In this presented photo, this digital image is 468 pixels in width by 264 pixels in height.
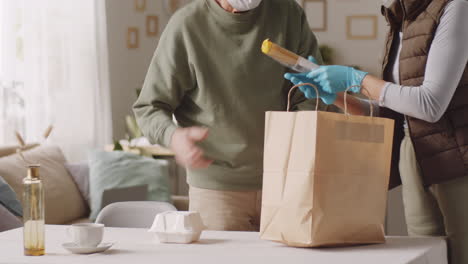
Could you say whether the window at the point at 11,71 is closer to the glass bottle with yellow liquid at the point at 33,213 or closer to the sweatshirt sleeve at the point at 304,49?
the sweatshirt sleeve at the point at 304,49

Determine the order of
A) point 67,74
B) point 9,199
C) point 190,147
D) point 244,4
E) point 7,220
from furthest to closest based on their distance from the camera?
1. point 67,74
2. point 9,199
3. point 7,220
4. point 244,4
5. point 190,147

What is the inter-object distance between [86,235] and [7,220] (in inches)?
63.1

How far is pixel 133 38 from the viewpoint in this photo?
5.39 metres

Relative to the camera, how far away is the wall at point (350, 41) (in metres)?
5.69

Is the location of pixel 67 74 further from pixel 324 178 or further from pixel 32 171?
pixel 324 178

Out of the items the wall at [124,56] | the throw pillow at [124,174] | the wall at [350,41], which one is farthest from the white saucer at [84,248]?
the wall at [350,41]

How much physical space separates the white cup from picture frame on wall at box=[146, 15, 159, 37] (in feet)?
13.2

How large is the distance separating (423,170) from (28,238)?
973 mm

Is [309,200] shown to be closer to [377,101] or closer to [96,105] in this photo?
[377,101]

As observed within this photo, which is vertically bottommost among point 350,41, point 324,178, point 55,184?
point 55,184

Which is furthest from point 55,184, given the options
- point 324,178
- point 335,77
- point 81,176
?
point 324,178

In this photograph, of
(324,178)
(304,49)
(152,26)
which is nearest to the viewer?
(324,178)

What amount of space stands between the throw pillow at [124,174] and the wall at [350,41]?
2.09 metres

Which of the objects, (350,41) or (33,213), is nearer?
(33,213)
